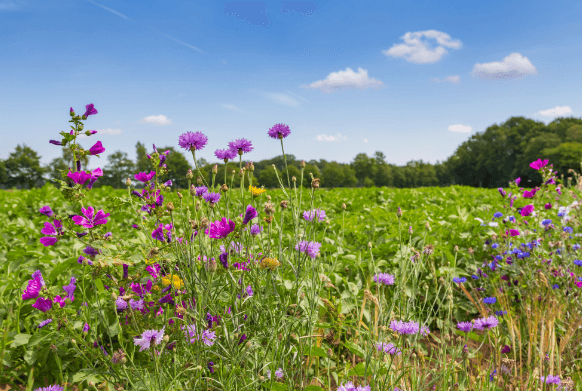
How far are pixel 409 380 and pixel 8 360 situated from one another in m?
1.85

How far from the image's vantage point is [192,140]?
1552 millimetres

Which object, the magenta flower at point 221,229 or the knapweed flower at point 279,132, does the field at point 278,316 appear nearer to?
the magenta flower at point 221,229

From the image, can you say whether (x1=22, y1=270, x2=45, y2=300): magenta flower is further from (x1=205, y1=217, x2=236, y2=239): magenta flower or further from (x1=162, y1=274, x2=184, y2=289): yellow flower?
(x1=205, y1=217, x2=236, y2=239): magenta flower

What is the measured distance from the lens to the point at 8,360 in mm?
1601

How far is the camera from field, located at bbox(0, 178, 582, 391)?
1.29 meters

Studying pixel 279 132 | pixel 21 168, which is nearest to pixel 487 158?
pixel 279 132

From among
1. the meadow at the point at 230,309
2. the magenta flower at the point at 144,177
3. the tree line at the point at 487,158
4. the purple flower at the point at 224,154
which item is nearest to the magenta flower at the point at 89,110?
the meadow at the point at 230,309

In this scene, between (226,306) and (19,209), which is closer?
(226,306)

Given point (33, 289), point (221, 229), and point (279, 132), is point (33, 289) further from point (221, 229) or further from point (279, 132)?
point (279, 132)

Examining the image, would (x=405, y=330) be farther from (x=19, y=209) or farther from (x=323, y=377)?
(x=19, y=209)

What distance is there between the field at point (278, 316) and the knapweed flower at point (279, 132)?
33 cm

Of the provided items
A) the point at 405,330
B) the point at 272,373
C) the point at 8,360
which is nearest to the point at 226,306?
the point at 272,373

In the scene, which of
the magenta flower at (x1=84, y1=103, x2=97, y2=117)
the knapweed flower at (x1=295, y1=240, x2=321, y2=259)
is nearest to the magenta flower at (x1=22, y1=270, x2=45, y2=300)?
the magenta flower at (x1=84, y1=103, x2=97, y2=117)

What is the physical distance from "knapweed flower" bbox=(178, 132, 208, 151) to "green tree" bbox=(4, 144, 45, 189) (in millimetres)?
65575
